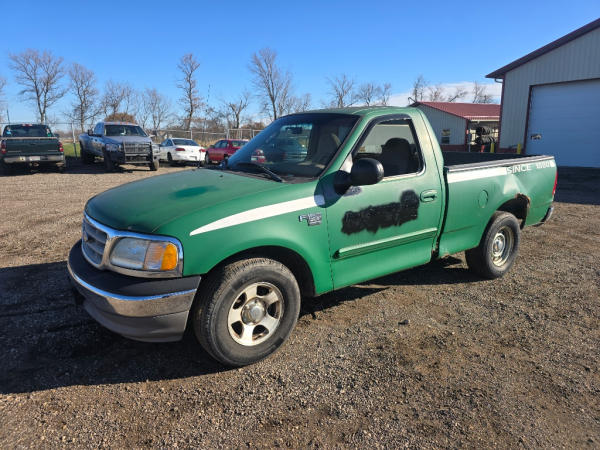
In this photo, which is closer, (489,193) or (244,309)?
(244,309)

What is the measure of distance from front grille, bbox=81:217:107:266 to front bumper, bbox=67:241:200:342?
9.0 inches

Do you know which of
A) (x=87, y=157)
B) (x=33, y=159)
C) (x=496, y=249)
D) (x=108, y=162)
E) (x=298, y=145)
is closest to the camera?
(x=298, y=145)

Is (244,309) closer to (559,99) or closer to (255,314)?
(255,314)

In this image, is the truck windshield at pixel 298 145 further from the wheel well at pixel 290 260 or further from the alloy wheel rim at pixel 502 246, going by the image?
the alloy wheel rim at pixel 502 246

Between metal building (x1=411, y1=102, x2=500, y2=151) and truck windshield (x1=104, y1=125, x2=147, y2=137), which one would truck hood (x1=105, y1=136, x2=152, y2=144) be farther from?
metal building (x1=411, y1=102, x2=500, y2=151)

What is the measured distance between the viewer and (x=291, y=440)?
2.41 metres

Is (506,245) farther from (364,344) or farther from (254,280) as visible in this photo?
(254,280)

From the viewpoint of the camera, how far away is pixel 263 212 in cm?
300

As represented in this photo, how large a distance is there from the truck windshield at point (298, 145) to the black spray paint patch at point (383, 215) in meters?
0.48

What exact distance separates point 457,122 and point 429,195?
3440 centimetres

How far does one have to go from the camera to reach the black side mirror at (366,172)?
321 cm

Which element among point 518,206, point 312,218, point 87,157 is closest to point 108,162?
point 87,157

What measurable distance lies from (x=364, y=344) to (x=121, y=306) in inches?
74.8

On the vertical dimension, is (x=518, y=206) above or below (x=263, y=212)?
below
